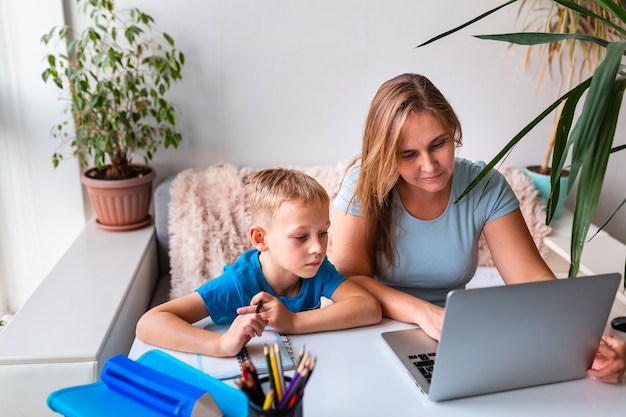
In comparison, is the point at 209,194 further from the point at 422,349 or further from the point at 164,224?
the point at 422,349

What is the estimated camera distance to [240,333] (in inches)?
38.9

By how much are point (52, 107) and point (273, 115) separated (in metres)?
0.80

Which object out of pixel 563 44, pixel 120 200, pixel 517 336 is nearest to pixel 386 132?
pixel 517 336

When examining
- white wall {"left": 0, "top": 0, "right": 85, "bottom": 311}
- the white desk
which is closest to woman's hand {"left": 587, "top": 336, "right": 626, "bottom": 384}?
the white desk

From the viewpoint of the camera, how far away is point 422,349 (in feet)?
3.57

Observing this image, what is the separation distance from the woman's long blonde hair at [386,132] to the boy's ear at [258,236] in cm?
28

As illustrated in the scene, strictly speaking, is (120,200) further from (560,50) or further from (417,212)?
(560,50)

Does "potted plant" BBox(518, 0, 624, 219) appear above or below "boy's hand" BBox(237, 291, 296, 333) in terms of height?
above

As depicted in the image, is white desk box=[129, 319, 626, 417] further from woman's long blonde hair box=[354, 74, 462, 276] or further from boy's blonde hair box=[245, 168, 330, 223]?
woman's long blonde hair box=[354, 74, 462, 276]

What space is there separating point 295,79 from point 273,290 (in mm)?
1234

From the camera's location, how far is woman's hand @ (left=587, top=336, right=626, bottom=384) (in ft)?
3.25

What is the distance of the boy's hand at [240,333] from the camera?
99cm

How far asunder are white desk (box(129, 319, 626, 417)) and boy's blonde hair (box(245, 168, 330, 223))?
0.28 metres

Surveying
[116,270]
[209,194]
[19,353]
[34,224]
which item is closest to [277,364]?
[19,353]
